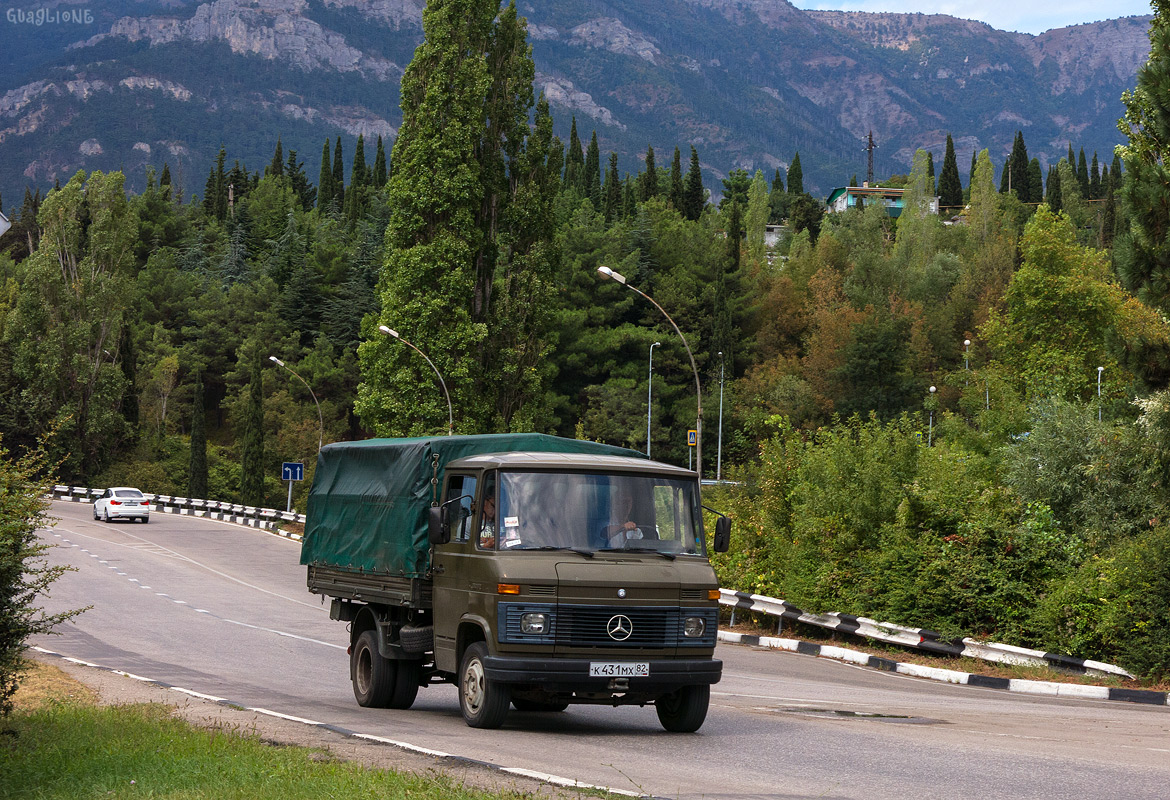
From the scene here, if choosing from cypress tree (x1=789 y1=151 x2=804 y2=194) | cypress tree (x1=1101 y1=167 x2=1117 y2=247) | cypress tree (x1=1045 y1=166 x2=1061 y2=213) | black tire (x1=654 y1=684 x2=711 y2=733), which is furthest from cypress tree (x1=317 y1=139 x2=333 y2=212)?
black tire (x1=654 y1=684 x2=711 y2=733)

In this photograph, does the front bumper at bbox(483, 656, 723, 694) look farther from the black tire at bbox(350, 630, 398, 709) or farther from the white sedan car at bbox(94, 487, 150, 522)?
the white sedan car at bbox(94, 487, 150, 522)

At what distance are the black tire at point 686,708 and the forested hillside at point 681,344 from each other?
6442 millimetres

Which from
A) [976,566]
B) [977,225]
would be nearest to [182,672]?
[976,566]

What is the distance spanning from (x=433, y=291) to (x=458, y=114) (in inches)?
302

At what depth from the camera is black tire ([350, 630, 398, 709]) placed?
540 inches

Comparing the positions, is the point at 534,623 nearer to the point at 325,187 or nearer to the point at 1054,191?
the point at 1054,191

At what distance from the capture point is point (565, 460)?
11.9 meters

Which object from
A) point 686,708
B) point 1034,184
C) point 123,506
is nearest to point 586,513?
point 686,708

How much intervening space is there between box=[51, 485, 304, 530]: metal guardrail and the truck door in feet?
144

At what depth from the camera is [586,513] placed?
11617 mm

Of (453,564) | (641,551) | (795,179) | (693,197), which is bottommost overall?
(453,564)

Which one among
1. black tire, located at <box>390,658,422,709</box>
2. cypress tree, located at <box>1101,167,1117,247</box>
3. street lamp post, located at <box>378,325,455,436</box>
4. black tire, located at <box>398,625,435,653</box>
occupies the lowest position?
black tire, located at <box>390,658,422,709</box>

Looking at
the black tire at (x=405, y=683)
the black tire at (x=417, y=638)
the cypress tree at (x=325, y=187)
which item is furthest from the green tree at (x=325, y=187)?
the black tire at (x=417, y=638)

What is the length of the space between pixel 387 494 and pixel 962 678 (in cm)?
1052
